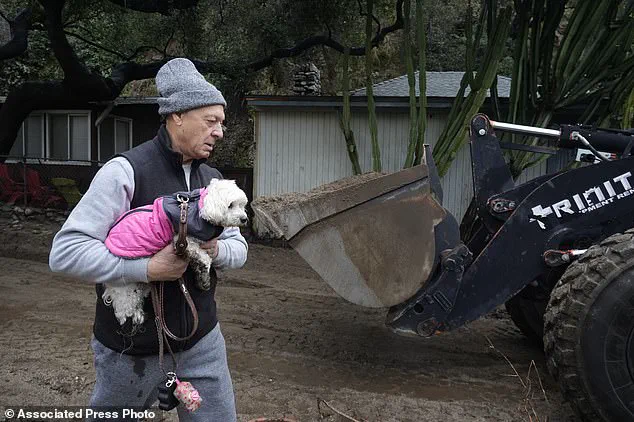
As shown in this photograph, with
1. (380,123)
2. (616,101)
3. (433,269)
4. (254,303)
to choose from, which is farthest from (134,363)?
(380,123)

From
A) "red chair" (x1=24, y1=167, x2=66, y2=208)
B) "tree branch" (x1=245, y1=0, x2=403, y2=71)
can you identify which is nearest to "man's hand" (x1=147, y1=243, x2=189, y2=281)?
"red chair" (x1=24, y1=167, x2=66, y2=208)

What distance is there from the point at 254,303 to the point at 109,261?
16.0ft

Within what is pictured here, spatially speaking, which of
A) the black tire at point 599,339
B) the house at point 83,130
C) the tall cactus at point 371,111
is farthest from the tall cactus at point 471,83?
the house at point 83,130

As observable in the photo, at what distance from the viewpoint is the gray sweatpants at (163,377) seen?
2125mm

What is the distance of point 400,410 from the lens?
12.8ft

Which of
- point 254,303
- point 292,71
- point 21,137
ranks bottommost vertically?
point 254,303

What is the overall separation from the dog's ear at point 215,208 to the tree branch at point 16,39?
43.6ft

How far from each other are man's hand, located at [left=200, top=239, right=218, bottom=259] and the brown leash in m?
0.13

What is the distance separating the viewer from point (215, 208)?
200cm

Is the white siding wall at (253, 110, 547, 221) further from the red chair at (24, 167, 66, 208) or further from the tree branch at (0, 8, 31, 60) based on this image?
the tree branch at (0, 8, 31, 60)

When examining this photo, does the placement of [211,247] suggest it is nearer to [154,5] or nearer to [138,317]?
[138,317]

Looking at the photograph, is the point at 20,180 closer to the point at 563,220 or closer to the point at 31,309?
the point at 31,309

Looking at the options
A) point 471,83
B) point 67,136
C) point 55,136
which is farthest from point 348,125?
point 55,136

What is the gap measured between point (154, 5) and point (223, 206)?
11.9 m
